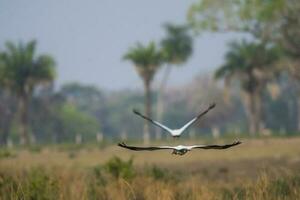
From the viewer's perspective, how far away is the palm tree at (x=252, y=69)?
66375 millimetres

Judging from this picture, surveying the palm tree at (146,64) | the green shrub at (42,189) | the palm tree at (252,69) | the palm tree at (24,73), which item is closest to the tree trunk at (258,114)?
the palm tree at (252,69)

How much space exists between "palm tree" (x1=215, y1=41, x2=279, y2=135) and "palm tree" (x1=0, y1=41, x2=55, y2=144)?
61.1 feet

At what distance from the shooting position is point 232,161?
3241 centimetres

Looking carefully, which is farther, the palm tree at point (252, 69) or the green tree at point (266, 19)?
the palm tree at point (252, 69)

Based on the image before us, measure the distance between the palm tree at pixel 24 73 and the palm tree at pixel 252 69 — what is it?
1862 cm

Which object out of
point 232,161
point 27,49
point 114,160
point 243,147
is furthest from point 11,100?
point 114,160

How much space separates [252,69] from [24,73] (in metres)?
24.2

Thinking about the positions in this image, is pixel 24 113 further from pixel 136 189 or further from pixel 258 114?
pixel 136 189

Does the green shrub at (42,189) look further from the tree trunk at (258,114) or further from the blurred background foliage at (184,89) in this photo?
the tree trunk at (258,114)

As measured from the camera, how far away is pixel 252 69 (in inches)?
2687

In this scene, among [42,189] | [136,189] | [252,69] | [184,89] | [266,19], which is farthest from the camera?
[184,89]

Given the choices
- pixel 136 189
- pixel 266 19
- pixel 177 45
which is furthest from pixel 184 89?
pixel 136 189

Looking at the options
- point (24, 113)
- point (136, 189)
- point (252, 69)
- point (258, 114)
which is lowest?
point (136, 189)

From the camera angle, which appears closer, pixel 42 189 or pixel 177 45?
pixel 42 189
